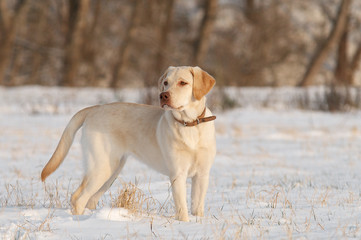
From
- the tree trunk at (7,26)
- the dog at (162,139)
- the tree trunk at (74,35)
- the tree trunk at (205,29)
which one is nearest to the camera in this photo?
Result: the dog at (162,139)

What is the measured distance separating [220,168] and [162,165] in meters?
2.99

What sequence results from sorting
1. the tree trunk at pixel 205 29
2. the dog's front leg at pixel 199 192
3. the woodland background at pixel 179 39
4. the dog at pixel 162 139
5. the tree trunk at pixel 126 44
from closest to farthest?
the dog at pixel 162 139
the dog's front leg at pixel 199 192
the tree trunk at pixel 205 29
the woodland background at pixel 179 39
the tree trunk at pixel 126 44

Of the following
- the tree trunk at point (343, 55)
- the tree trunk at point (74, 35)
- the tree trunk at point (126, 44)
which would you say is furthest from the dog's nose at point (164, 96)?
the tree trunk at point (343, 55)

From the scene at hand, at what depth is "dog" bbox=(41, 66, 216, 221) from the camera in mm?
3883

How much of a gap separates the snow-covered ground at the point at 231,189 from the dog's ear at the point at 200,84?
37.3 inches

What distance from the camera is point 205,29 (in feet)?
64.7

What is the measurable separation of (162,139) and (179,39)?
2386 centimetres

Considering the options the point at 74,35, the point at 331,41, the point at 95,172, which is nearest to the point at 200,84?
the point at 95,172

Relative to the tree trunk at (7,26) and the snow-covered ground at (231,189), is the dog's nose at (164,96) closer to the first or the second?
the snow-covered ground at (231,189)

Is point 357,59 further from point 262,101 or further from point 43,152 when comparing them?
point 43,152

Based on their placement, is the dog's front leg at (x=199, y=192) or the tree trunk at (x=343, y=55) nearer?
the dog's front leg at (x=199, y=192)

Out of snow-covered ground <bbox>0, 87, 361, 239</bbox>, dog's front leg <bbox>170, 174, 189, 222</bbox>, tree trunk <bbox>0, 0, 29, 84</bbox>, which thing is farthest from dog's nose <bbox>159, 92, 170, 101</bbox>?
tree trunk <bbox>0, 0, 29, 84</bbox>

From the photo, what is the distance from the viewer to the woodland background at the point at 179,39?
835 inches

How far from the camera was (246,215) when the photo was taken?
3.99 m
